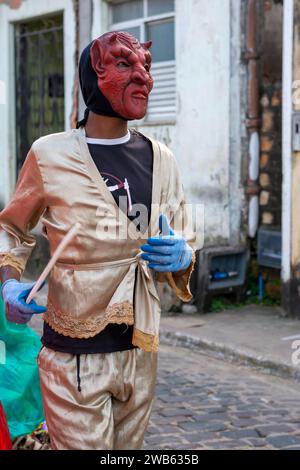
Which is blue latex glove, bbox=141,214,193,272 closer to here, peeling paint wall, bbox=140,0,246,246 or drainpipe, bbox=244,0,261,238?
peeling paint wall, bbox=140,0,246,246

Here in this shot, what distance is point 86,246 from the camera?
2691 mm

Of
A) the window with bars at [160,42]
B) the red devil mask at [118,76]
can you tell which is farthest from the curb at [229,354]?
the red devil mask at [118,76]

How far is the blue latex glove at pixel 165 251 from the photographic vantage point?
2.62 metres

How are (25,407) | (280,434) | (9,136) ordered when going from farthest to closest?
(9,136) → (280,434) → (25,407)

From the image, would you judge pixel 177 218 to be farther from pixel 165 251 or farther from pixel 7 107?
pixel 7 107

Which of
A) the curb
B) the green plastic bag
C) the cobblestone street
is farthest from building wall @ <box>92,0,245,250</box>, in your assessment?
the green plastic bag

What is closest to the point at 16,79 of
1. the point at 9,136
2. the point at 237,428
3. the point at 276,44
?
the point at 9,136

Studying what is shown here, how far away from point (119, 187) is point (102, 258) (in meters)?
0.26

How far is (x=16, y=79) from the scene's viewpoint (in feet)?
40.1

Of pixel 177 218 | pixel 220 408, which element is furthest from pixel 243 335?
pixel 177 218

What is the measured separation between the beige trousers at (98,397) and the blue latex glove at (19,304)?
0.23 meters

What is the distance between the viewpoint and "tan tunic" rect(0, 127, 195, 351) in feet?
8.85
